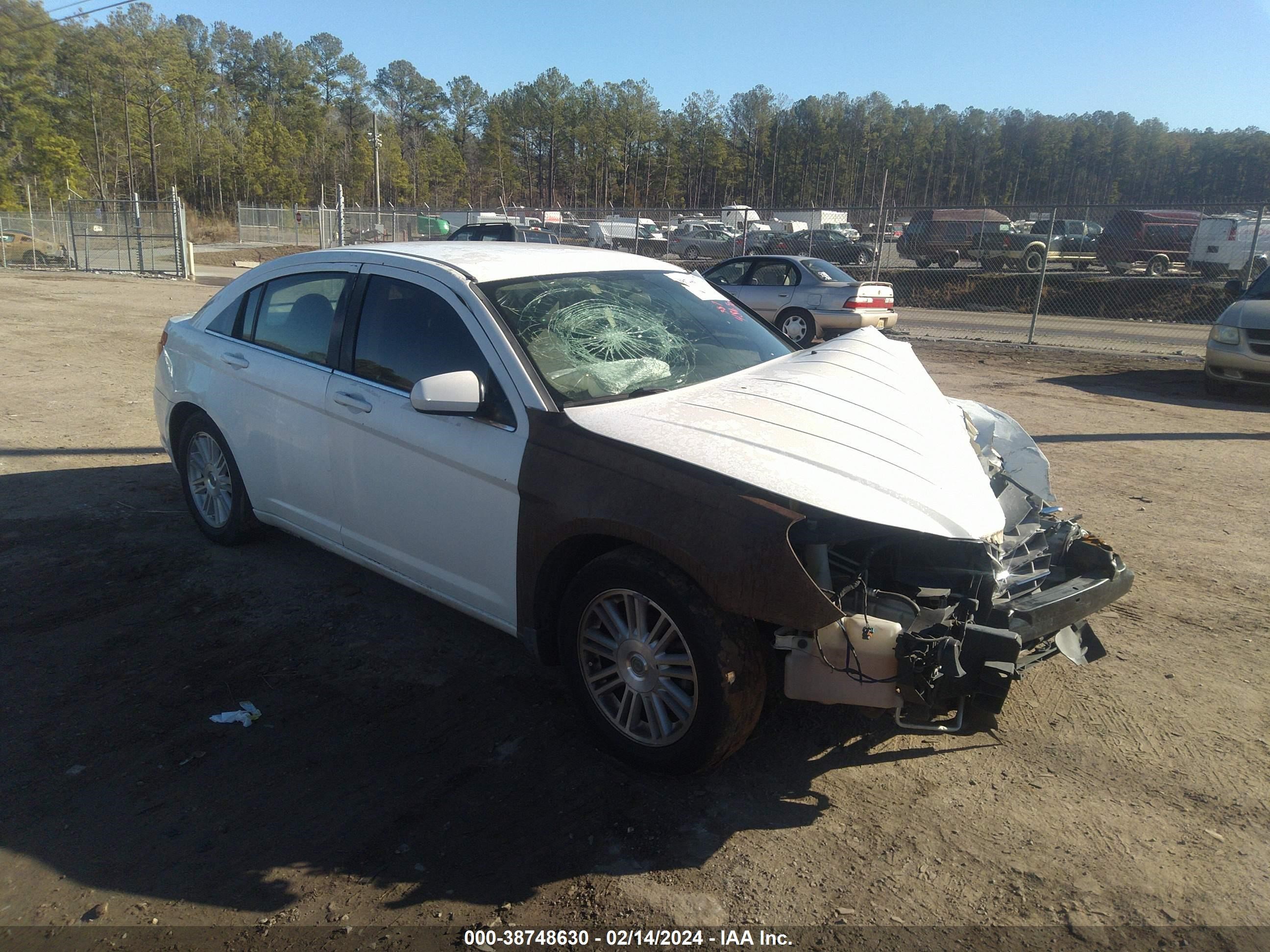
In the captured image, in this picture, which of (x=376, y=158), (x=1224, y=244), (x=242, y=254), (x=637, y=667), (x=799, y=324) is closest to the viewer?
(x=637, y=667)

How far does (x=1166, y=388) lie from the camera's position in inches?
472

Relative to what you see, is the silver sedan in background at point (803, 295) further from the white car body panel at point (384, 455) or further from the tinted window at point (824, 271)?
the white car body panel at point (384, 455)

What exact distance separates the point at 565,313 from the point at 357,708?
1897 mm

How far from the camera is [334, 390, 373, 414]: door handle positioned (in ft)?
12.8

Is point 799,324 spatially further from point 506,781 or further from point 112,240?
point 112,240

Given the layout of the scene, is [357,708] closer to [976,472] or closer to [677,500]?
[677,500]

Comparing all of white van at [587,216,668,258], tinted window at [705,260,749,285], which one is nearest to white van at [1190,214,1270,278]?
tinted window at [705,260,749,285]

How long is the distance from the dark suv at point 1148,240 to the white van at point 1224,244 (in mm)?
799

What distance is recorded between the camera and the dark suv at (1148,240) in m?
24.4

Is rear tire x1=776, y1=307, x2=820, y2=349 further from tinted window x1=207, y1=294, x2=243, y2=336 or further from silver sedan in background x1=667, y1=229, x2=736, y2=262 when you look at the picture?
silver sedan in background x1=667, y1=229, x2=736, y2=262

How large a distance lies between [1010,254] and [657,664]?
27300mm

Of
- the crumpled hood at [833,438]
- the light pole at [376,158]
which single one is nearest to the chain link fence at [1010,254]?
the light pole at [376,158]

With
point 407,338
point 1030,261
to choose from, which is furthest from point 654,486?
point 1030,261

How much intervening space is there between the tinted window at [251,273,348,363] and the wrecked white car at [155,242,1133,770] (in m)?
0.02
